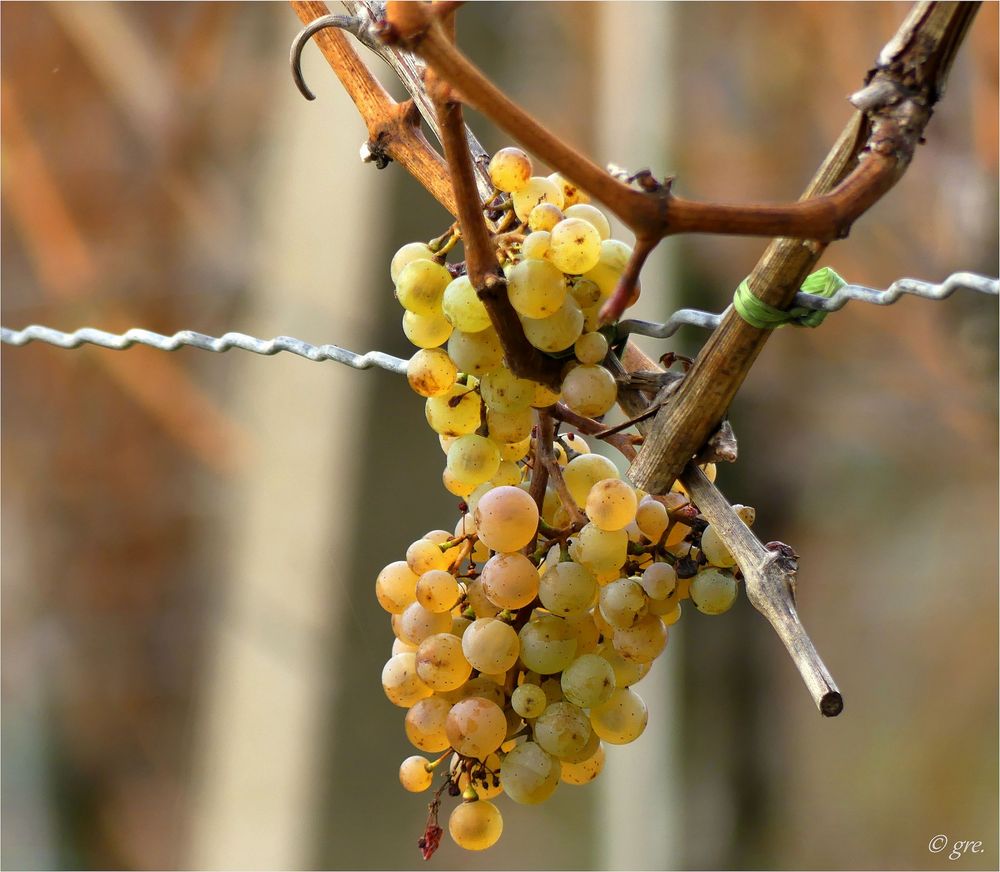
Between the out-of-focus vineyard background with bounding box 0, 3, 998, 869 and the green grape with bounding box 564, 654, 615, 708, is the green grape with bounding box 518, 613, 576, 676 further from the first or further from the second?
the out-of-focus vineyard background with bounding box 0, 3, 998, 869

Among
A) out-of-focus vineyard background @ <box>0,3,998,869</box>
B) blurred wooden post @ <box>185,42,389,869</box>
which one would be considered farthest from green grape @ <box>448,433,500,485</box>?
blurred wooden post @ <box>185,42,389,869</box>

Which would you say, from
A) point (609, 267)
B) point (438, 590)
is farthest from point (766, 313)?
point (438, 590)

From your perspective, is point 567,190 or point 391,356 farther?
point 391,356

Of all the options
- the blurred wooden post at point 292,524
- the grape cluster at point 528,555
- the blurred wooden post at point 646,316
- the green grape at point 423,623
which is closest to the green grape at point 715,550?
the grape cluster at point 528,555

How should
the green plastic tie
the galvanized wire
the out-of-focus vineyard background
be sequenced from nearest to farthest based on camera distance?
the green plastic tie → the galvanized wire → the out-of-focus vineyard background

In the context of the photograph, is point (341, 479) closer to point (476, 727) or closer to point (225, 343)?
point (225, 343)

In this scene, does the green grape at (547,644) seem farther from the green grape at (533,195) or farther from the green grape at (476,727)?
the green grape at (533,195)

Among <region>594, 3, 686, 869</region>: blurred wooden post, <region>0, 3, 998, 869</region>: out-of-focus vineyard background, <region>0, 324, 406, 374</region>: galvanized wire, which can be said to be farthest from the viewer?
<region>594, 3, 686, 869</region>: blurred wooden post

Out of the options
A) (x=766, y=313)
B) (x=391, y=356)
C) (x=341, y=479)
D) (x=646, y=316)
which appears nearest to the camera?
(x=766, y=313)
